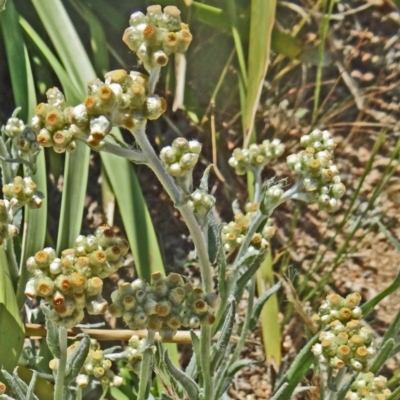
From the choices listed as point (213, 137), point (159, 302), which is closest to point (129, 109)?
point (159, 302)

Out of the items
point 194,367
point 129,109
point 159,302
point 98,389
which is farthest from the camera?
point 98,389

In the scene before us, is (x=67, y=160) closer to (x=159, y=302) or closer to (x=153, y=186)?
(x=153, y=186)

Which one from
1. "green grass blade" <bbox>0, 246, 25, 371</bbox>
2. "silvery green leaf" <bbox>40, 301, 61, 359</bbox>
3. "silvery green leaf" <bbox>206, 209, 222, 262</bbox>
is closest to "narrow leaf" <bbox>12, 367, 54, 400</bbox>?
"green grass blade" <bbox>0, 246, 25, 371</bbox>

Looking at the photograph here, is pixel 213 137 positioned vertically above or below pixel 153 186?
above

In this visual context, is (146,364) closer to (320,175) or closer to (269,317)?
(320,175)

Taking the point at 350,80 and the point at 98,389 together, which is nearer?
the point at 98,389

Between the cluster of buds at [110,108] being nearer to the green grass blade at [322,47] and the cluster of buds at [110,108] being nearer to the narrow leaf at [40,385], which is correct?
the narrow leaf at [40,385]

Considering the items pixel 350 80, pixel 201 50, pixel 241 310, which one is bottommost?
pixel 241 310

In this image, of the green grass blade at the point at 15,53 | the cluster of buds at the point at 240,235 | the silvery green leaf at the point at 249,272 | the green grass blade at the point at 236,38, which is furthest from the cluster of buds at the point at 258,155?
the green grass blade at the point at 15,53
